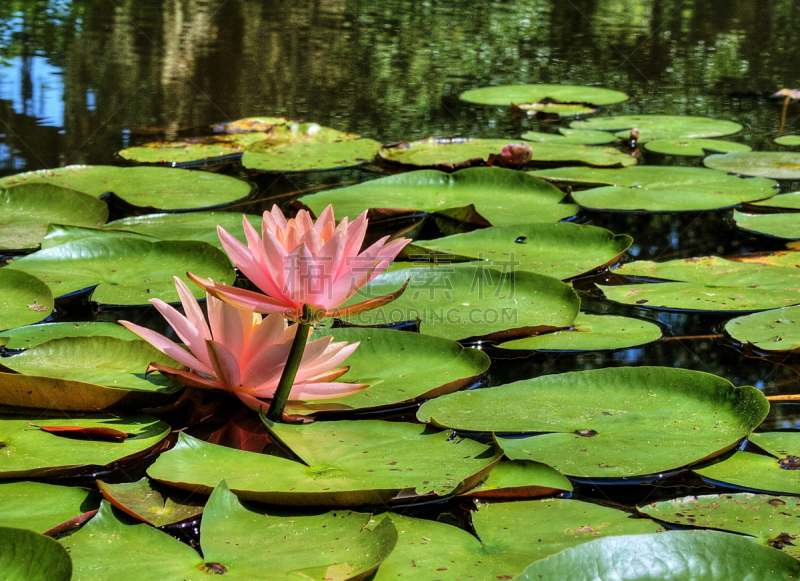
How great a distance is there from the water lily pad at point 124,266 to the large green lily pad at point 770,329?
3.65 feet

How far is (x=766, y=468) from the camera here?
3.43 feet

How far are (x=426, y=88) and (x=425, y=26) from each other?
2.99 meters

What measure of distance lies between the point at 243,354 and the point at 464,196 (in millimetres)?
1347

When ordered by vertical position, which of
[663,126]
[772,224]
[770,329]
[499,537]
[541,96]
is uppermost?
[541,96]

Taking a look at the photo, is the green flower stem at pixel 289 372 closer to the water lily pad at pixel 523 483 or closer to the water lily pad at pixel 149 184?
the water lily pad at pixel 523 483

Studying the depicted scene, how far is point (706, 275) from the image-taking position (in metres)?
1.77

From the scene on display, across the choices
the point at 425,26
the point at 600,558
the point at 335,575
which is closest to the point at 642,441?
the point at 600,558

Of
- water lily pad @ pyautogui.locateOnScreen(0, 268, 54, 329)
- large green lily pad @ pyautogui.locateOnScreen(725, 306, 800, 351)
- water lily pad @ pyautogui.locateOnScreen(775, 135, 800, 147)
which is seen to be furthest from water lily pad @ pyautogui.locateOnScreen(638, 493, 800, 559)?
water lily pad @ pyautogui.locateOnScreen(775, 135, 800, 147)

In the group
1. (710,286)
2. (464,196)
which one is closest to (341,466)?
(710,286)

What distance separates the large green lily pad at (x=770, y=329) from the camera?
4.52 feet

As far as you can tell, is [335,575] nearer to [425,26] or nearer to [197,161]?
[197,161]

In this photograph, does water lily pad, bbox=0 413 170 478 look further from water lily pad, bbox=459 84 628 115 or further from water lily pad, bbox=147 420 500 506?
water lily pad, bbox=459 84 628 115

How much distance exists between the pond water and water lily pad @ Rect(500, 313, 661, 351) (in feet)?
0.08

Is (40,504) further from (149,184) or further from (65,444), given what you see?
(149,184)
